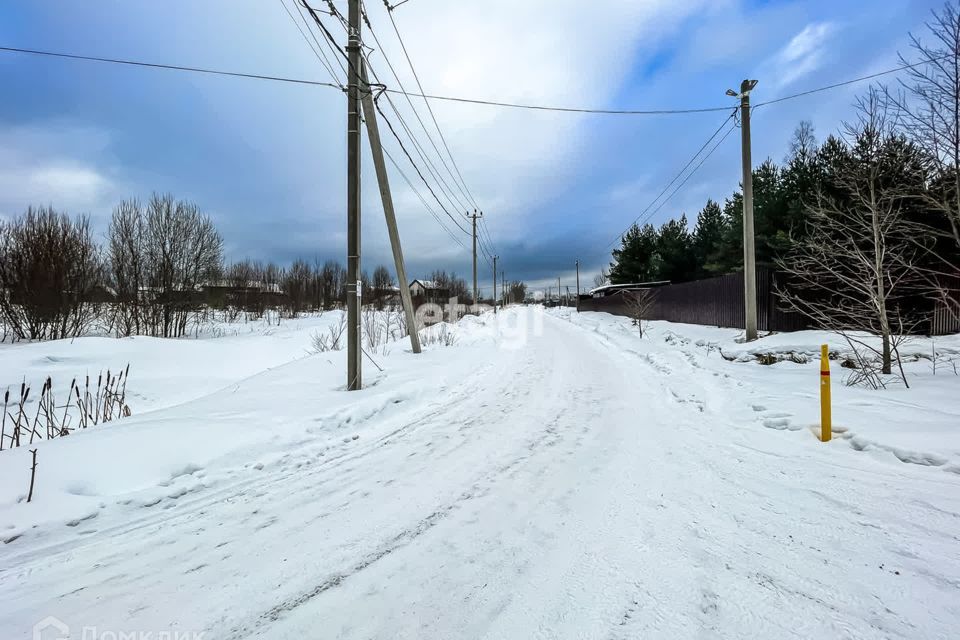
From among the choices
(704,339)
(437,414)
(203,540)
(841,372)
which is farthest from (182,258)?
(841,372)

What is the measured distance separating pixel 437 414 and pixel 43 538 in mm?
4107

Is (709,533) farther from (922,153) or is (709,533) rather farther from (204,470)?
(922,153)

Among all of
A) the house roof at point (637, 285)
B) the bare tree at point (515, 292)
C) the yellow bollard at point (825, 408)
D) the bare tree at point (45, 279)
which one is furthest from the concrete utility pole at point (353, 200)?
the bare tree at point (515, 292)

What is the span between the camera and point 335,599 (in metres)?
2.11

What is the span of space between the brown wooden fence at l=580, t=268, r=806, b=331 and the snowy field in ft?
21.4

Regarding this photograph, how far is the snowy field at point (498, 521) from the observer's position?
198 centimetres

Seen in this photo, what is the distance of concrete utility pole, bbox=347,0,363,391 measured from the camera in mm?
7082

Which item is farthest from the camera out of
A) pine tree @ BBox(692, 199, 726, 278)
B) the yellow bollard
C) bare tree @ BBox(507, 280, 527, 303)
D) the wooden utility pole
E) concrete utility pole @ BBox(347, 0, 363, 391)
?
bare tree @ BBox(507, 280, 527, 303)

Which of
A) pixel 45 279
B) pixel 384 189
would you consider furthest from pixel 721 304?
pixel 45 279

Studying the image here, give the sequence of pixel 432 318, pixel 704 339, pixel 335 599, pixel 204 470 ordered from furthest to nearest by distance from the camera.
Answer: pixel 432 318 < pixel 704 339 < pixel 204 470 < pixel 335 599

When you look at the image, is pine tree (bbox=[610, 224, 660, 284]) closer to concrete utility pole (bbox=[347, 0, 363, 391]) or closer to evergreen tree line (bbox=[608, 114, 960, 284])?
evergreen tree line (bbox=[608, 114, 960, 284])

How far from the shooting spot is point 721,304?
1606 centimetres

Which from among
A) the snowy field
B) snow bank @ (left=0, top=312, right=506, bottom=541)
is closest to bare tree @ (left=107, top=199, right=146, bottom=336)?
snow bank @ (left=0, top=312, right=506, bottom=541)

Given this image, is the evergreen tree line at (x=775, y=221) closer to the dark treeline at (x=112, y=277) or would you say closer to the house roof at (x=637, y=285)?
the house roof at (x=637, y=285)
